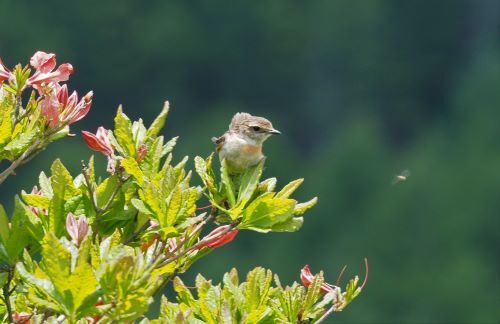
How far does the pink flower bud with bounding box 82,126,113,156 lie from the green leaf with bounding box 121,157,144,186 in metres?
0.23

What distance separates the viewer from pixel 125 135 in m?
5.46

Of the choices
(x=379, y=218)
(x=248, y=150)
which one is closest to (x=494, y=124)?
(x=379, y=218)

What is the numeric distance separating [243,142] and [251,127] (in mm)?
591

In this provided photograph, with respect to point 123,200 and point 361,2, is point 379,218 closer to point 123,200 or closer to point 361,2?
point 361,2

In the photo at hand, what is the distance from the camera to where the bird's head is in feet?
22.2

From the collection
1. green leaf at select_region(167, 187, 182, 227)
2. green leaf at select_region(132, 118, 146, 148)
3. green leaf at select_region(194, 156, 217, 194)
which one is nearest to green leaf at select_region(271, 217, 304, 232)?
green leaf at select_region(194, 156, 217, 194)

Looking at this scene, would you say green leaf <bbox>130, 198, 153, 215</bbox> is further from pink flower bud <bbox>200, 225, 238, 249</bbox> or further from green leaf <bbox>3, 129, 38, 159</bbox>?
green leaf <bbox>3, 129, 38, 159</bbox>

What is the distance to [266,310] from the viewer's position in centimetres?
546

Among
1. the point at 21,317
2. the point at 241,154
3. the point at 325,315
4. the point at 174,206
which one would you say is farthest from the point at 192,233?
the point at 241,154

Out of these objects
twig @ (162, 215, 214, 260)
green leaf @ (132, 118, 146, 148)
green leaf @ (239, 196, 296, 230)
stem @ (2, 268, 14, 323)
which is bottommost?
stem @ (2, 268, 14, 323)

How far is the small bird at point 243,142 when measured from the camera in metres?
6.12

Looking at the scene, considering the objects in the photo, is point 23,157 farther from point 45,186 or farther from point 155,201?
point 155,201

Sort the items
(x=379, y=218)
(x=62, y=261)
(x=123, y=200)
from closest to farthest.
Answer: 1. (x=62, y=261)
2. (x=123, y=200)
3. (x=379, y=218)

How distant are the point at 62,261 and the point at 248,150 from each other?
5.61 feet
